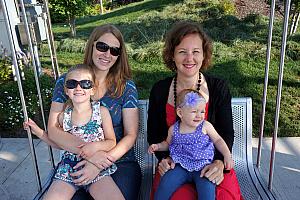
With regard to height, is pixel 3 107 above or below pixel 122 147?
below

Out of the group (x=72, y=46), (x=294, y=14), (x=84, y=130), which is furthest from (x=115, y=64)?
(x=72, y=46)

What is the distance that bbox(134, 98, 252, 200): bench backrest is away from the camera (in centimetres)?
250

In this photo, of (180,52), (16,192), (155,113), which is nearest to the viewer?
(180,52)

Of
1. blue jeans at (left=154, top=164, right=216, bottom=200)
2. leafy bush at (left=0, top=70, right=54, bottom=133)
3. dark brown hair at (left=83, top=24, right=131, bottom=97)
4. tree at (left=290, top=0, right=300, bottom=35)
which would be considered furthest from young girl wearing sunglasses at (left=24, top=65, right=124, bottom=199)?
tree at (left=290, top=0, right=300, bottom=35)

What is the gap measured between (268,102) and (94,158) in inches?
130

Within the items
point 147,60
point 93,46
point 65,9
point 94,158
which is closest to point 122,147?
point 94,158

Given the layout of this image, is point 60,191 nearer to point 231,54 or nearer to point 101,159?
point 101,159

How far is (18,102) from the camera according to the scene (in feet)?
16.4

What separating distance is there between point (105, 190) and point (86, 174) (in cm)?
14

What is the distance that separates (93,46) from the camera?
2270mm

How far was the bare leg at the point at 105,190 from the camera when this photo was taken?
201 cm

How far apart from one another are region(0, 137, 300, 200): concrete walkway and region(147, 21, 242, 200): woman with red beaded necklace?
3.19 feet

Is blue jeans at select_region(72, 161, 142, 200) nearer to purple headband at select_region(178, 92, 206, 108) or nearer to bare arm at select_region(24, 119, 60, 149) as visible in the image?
bare arm at select_region(24, 119, 60, 149)

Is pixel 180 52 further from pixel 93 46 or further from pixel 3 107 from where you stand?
pixel 3 107
